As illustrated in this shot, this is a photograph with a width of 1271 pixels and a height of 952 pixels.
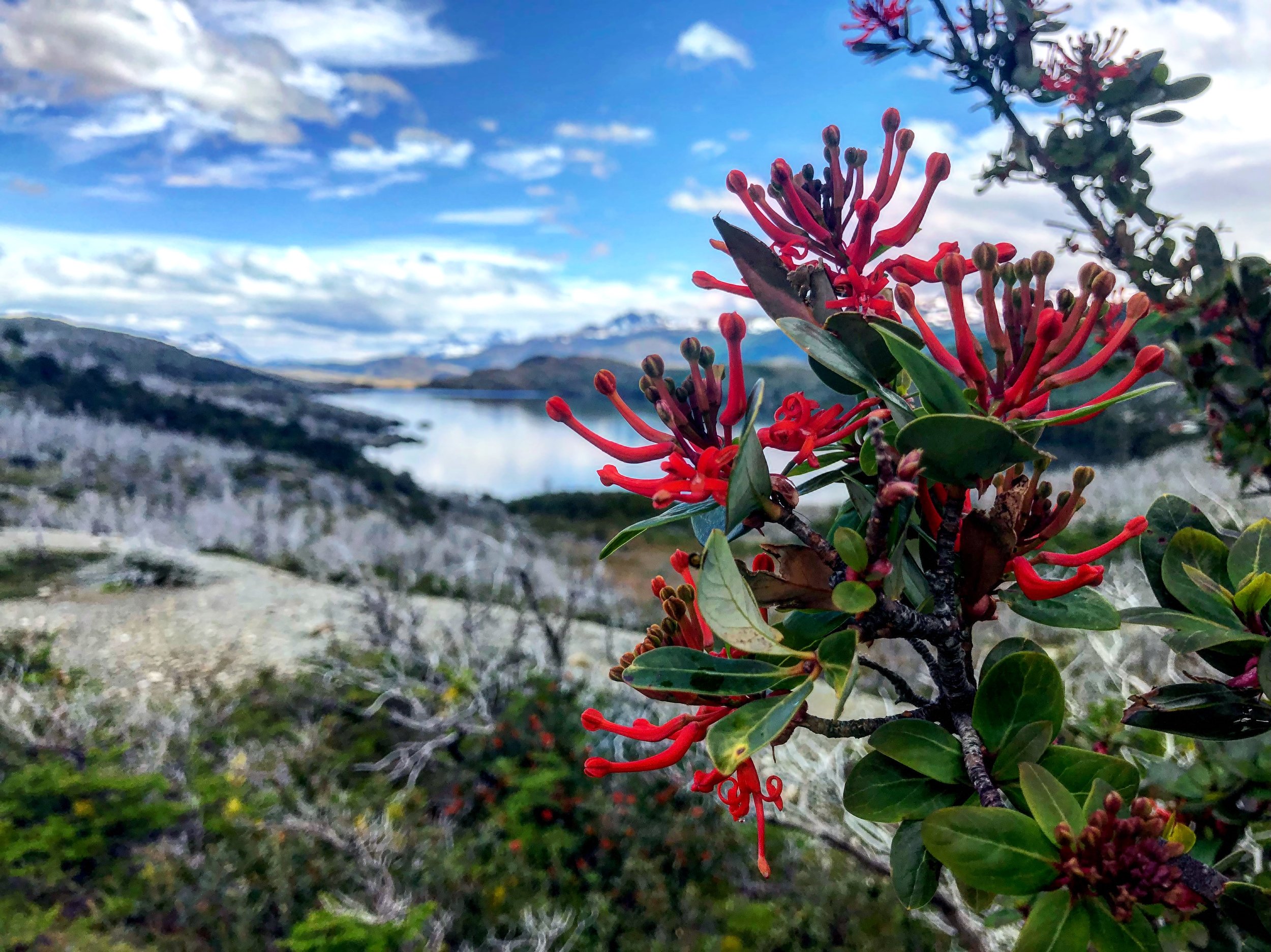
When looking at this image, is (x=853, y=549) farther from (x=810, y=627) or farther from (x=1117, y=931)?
(x=1117, y=931)

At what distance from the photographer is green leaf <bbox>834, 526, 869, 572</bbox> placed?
43 cm

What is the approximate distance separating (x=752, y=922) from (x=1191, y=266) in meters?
2.52

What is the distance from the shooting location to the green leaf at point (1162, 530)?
0.68 metres

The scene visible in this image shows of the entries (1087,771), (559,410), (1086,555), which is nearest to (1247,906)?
(1087,771)

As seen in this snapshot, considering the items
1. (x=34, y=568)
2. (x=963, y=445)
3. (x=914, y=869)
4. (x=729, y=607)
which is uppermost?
(x=963, y=445)

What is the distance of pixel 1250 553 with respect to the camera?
63cm

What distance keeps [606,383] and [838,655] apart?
0.24 metres

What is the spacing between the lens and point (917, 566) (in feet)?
1.74

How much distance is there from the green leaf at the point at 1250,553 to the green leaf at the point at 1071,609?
218mm

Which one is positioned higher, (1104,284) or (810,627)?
(1104,284)

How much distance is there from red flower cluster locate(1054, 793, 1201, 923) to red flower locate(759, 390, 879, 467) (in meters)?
0.26

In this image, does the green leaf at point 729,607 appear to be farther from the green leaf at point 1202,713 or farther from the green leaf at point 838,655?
the green leaf at point 1202,713

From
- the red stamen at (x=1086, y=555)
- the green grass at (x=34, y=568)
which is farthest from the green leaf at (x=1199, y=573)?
the green grass at (x=34, y=568)

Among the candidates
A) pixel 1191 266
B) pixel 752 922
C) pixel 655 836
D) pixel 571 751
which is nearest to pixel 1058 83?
pixel 1191 266
